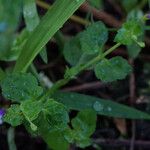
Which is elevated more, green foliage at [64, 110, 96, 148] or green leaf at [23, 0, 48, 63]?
green leaf at [23, 0, 48, 63]

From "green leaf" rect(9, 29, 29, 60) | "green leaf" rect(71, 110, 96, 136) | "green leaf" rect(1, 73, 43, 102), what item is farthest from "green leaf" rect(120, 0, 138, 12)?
"green leaf" rect(1, 73, 43, 102)

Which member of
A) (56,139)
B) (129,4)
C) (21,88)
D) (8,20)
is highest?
(129,4)

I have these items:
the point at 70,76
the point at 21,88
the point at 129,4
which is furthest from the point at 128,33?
the point at 129,4

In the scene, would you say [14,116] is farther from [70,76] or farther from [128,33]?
[128,33]

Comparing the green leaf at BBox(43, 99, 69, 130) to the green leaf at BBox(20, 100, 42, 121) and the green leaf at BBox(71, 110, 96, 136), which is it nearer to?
the green leaf at BBox(20, 100, 42, 121)

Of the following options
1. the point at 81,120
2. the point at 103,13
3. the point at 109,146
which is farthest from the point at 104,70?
the point at 103,13

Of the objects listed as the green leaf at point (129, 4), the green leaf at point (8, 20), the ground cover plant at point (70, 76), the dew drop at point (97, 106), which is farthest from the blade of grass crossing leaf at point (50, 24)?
the green leaf at point (129, 4)
